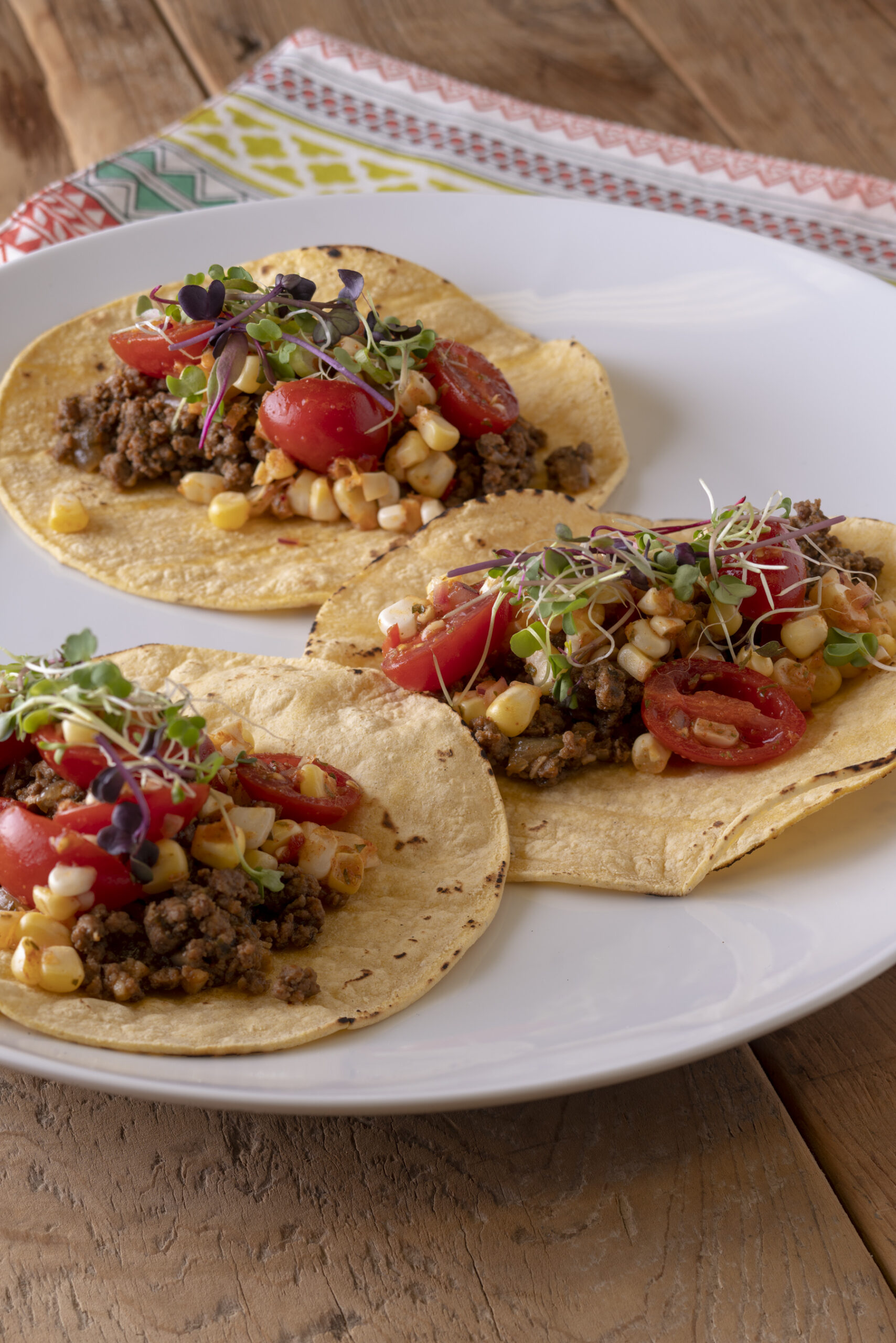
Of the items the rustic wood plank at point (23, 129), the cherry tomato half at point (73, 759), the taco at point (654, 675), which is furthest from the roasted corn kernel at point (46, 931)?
the rustic wood plank at point (23, 129)

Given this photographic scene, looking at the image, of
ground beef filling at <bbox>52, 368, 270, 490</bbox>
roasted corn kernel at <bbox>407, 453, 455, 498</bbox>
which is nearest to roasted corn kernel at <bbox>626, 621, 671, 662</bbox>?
roasted corn kernel at <bbox>407, 453, 455, 498</bbox>

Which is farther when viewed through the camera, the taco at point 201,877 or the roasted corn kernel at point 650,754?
the roasted corn kernel at point 650,754

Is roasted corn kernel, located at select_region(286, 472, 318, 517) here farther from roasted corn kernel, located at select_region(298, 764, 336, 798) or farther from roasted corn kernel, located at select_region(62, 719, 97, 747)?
roasted corn kernel, located at select_region(62, 719, 97, 747)

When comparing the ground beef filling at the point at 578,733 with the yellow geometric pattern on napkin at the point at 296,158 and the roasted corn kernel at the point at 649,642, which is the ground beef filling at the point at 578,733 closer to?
the roasted corn kernel at the point at 649,642

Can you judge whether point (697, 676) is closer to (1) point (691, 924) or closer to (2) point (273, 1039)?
(1) point (691, 924)

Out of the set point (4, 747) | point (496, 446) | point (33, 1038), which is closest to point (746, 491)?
point (496, 446)
